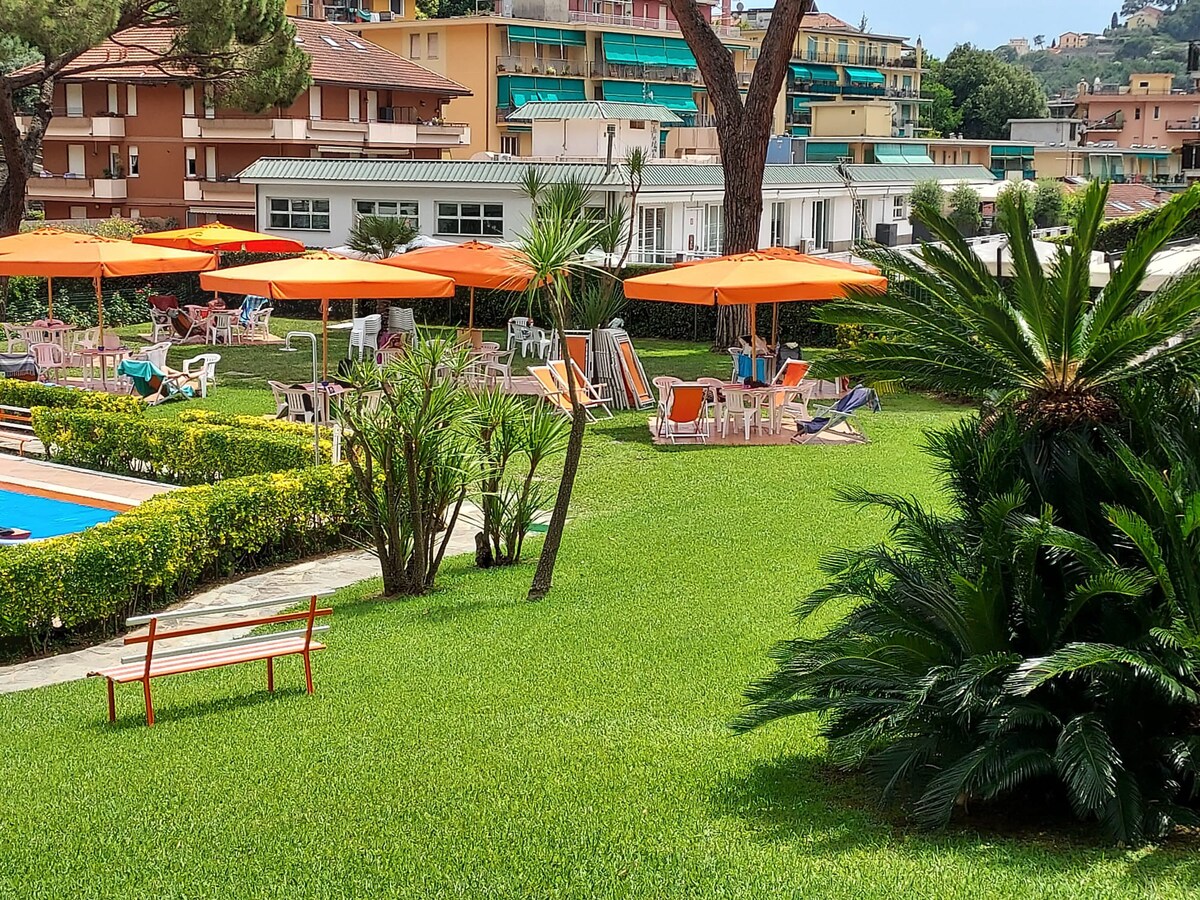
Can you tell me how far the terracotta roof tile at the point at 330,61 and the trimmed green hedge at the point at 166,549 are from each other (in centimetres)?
3345

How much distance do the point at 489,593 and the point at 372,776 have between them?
428 centimetres

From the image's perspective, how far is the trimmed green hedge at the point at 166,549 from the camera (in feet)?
33.4

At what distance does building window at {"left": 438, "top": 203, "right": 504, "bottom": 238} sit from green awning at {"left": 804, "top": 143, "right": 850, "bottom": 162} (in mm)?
43073

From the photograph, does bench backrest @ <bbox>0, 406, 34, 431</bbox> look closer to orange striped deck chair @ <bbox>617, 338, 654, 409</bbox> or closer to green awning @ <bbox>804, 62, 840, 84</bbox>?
orange striped deck chair @ <bbox>617, 338, 654, 409</bbox>

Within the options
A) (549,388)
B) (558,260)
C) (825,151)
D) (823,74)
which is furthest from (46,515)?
(823,74)

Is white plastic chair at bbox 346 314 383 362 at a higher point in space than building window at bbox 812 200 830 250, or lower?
lower

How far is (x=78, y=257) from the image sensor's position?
65.8 ft

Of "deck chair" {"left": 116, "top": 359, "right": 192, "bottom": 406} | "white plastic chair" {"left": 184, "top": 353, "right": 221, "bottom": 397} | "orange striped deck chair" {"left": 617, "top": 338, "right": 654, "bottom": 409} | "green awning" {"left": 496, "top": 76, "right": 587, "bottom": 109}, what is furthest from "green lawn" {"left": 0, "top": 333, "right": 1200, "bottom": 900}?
"green awning" {"left": 496, "top": 76, "right": 587, "bottom": 109}

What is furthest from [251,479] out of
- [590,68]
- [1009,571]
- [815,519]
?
[590,68]

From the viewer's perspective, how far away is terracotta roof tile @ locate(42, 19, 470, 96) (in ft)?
147

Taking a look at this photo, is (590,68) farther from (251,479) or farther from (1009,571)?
(1009,571)

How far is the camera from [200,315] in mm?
26328

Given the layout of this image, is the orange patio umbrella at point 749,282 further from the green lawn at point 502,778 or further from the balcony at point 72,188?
the balcony at point 72,188

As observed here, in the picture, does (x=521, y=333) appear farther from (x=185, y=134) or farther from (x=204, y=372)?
(x=185, y=134)
